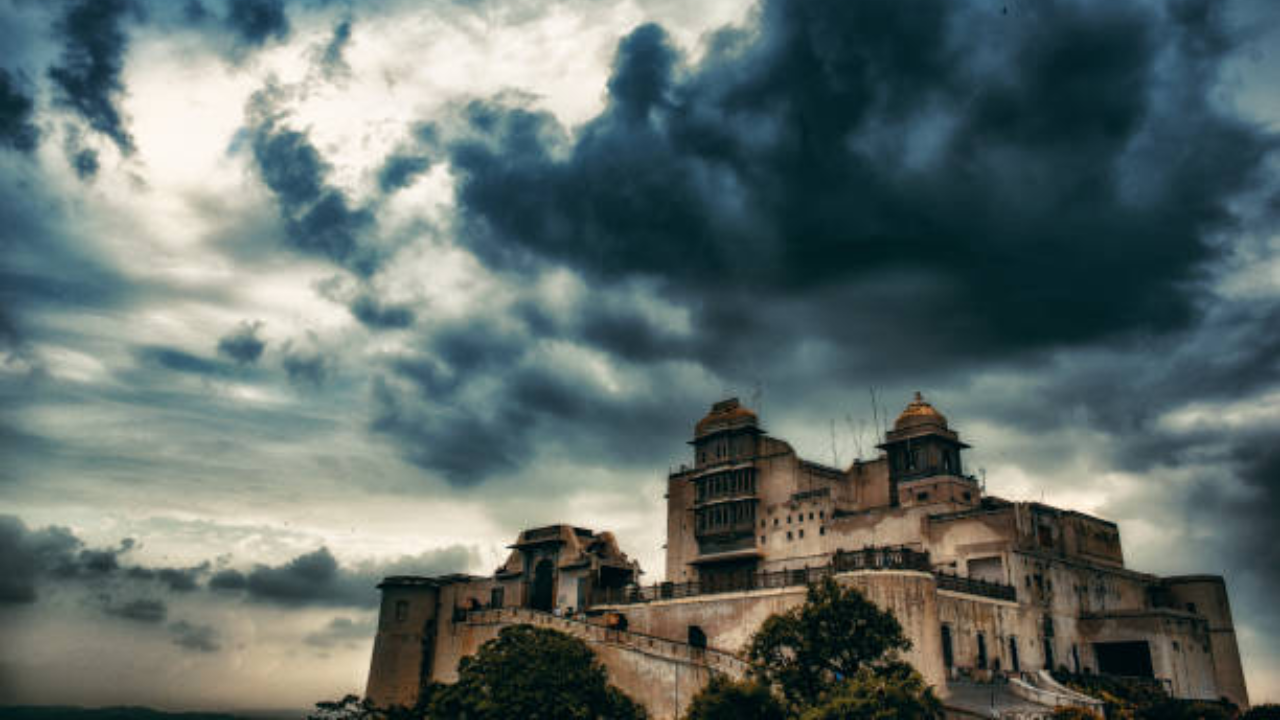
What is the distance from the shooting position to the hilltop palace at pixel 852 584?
1801 inches

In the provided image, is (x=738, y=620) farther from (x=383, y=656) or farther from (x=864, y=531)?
(x=383, y=656)

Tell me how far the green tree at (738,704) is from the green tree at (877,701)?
3.02 metres

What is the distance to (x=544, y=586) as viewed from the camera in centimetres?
6781

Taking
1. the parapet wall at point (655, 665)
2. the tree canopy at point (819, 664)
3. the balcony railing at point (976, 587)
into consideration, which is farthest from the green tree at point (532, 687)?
the balcony railing at point (976, 587)

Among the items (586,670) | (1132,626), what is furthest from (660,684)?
(1132,626)

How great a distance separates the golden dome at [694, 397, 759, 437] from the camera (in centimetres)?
6844

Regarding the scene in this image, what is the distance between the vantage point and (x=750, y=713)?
35656mm

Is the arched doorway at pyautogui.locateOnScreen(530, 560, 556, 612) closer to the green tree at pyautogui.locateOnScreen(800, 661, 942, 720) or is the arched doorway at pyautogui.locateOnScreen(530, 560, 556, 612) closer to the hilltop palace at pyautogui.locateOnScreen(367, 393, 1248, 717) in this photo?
the hilltop palace at pyautogui.locateOnScreen(367, 393, 1248, 717)

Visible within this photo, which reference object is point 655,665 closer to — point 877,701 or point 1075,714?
point 877,701

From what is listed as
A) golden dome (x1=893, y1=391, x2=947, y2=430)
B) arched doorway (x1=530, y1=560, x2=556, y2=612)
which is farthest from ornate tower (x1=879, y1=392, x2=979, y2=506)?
arched doorway (x1=530, y1=560, x2=556, y2=612)

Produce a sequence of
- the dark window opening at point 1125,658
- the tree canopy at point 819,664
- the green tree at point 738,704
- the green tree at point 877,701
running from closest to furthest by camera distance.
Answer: the green tree at point 877,701, the tree canopy at point 819,664, the green tree at point 738,704, the dark window opening at point 1125,658

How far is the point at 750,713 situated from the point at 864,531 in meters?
24.8

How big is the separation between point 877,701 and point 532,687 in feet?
53.4

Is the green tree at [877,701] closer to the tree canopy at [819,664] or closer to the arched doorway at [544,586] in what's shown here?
the tree canopy at [819,664]
